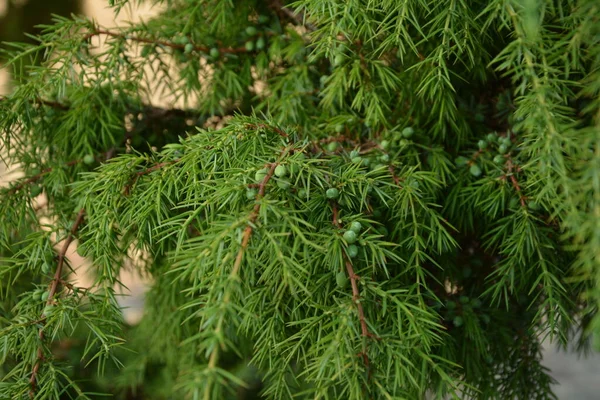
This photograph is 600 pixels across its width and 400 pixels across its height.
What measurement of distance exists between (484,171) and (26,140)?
1.90 feet

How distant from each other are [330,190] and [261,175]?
0.07 m

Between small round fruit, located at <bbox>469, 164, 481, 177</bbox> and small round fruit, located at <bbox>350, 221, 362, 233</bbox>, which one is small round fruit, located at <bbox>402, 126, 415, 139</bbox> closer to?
small round fruit, located at <bbox>469, 164, 481, 177</bbox>

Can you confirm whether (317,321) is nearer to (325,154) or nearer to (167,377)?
(325,154)

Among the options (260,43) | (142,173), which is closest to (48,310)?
(142,173)

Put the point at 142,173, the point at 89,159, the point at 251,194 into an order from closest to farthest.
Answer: the point at 251,194 → the point at 142,173 → the point at 89,159

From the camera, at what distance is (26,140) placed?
802 millimetres

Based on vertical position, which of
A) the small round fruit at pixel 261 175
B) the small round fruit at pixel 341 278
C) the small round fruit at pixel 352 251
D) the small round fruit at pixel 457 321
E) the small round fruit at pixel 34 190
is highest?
the small round fruit at pixel 261 175

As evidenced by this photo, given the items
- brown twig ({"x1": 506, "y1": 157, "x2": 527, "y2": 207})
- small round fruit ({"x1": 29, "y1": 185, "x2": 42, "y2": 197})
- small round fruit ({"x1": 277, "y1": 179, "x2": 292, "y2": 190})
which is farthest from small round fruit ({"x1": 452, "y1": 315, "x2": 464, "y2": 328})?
small round fruit ({"x1": 29, "y1": 185, "x2": 42, "y2": 197})

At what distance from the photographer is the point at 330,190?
582 mm

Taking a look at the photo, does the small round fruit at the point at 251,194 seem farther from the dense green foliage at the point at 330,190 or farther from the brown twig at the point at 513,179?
the brown twig at the point at 513,179

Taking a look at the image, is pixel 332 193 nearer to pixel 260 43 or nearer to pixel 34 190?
pixel 260 43

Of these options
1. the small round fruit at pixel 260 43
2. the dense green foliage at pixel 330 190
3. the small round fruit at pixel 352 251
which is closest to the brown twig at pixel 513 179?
the dense green foliage at pixel 330 190

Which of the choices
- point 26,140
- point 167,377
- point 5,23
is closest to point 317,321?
point 26,140

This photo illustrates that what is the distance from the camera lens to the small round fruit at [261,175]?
54 cm
